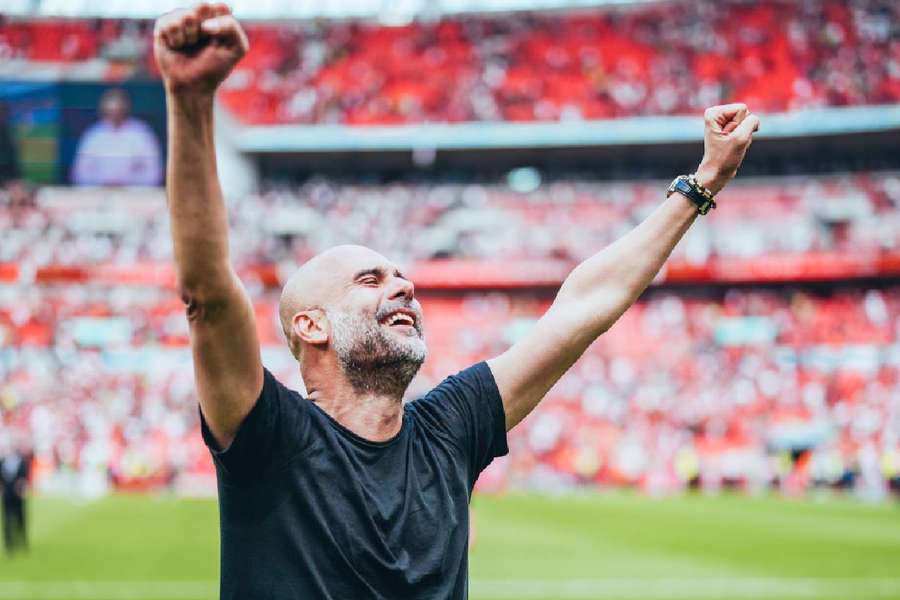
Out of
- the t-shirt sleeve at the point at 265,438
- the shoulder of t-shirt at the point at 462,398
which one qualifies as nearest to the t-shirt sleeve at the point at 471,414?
the shoulder of t-shirt at the point at 462,398

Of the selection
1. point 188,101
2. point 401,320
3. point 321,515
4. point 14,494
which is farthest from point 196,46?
point 14,494

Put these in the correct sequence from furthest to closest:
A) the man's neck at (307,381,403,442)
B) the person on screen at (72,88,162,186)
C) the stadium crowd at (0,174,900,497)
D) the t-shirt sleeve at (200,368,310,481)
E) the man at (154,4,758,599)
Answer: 1. the stadium crowd at (0,174,900,497)
2. the person on screen at (72,88,162,186)
3. the man's neck at (307,381,403,442)
4. the t-shirt sleeve at (200,368,310,481)
5. the man at (154,4,758,599)

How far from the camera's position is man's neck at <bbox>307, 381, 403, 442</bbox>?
8.36 feet

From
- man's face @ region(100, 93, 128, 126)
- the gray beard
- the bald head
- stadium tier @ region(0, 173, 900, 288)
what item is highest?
man's face @ region(100, 93, 128, 126)

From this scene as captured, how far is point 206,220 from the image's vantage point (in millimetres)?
2004

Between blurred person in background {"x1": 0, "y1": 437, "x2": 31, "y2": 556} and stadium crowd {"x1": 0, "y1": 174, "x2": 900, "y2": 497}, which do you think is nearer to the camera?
blurred person in background {"x1": 0, "y1": 437, "x2": 31, "y2": 556}

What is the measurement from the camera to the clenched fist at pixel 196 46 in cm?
189

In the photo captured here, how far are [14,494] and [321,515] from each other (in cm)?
1450

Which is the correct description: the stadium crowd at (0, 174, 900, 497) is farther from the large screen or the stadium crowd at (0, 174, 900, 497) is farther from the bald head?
the bald head

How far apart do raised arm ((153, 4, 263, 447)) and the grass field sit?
32.5 feet

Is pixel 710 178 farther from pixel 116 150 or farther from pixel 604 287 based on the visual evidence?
pixel 116 150

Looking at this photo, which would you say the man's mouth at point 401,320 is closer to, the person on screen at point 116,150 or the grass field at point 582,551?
the grass field at point 582,551

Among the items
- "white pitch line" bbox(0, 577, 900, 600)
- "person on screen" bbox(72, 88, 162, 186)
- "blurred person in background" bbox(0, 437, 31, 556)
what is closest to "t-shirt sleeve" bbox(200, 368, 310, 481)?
"white pitch line" bbox(0, 577, 900, 600)

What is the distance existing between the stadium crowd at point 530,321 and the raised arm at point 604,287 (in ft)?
70.7
